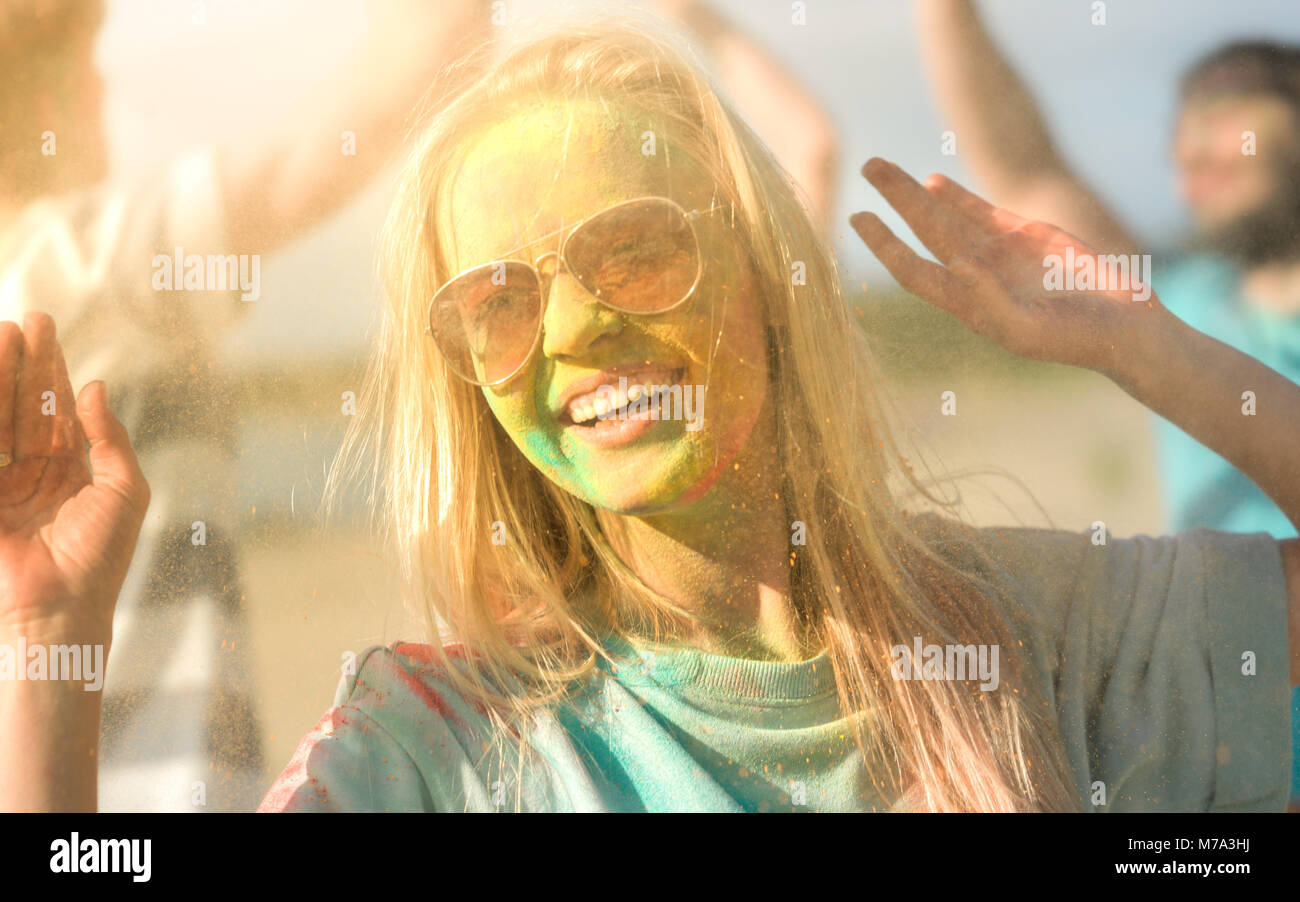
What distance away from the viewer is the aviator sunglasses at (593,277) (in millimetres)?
1011

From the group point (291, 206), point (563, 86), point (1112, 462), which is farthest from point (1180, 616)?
point (291, 206)

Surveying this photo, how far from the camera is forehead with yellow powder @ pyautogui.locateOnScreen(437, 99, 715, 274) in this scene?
1018mm

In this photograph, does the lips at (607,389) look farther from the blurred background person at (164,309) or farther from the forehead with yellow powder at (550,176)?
the blurred background person at (164,309)

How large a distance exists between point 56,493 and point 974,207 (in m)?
1.09

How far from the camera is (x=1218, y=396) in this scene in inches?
45.8

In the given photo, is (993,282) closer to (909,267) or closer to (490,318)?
(909,267)

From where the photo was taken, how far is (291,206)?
3.90ft

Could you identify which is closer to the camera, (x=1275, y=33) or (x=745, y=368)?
(x=745, y=368)

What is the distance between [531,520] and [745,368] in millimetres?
302

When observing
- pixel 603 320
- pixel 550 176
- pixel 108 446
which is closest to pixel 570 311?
pixel 603 320

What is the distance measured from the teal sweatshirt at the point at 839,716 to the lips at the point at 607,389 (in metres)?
0.27

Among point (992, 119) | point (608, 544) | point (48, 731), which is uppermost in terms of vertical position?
point (992, 119)

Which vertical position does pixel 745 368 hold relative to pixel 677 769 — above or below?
above
